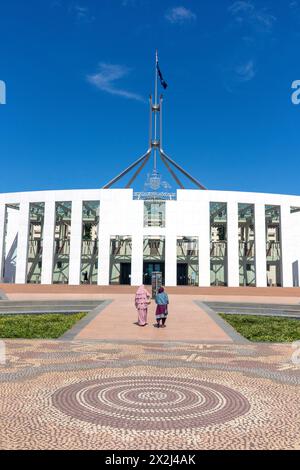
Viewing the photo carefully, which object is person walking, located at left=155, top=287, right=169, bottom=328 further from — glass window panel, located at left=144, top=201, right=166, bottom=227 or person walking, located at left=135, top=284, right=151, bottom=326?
glass window panel, located at left=144, top=201, right=166, bottom=227

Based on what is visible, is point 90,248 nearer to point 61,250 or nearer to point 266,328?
point 61,250

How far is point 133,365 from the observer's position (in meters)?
8.02

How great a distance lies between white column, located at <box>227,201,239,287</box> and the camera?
38.4 m

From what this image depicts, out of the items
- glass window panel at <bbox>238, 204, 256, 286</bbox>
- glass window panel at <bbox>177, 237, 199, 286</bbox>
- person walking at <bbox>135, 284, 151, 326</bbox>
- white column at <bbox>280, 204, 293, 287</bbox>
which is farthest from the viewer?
glass window panel at <bbox>238, 204, 256, 286</bbox>

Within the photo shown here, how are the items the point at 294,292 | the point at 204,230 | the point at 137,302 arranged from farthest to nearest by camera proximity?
1. the point at 204,230
2. the point at 294,292
3. the point at 137,302

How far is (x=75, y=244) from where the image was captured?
39.2 metres

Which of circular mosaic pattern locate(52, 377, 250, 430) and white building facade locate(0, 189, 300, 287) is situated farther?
white building facade locate(0, 189, 300, 287)

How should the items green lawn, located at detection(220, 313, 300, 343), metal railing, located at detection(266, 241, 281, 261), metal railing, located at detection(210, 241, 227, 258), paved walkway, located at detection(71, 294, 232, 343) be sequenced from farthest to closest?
metal railing, located at detection(210, 241, 227, 258) < metal railing, located at detection(266, 241, 281, 261) < green lawn, located at detection(220, 313, 300, 343) < paved walkway, located at detection(71, 294, 232, 343)

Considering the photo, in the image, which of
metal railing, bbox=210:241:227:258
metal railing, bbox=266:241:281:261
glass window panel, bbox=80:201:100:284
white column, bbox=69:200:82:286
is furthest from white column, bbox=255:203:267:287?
white column, bbox=69:200:82:286

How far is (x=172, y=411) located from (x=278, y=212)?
41.1 metres

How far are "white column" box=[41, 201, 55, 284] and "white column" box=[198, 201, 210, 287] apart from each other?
1530 centimetres

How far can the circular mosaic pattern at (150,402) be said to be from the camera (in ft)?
16.3
